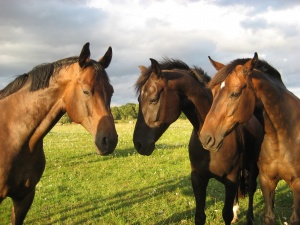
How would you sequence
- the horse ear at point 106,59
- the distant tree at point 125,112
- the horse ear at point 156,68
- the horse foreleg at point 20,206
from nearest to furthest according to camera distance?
1. the horse ear at point 106,59
2. the horse foreleg at point 20,206
3. the horse ear at point 156,68
4. the distant tree at point 125,112

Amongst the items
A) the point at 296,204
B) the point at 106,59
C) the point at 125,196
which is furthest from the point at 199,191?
the point at 125,196

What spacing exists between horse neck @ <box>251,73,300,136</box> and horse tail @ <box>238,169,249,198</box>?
9.75ft

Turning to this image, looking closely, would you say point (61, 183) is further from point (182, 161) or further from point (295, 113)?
point (295, 113)

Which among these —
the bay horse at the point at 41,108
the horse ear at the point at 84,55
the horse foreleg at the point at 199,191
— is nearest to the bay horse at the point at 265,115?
the horse foreleg at the point at 199,191

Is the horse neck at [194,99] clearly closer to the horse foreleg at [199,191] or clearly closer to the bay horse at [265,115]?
the bay horse at [265,115]

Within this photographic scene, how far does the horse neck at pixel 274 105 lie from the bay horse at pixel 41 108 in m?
1.92

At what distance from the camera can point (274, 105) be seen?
4.27 metres

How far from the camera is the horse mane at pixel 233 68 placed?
4078 mm

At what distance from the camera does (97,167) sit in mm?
11547

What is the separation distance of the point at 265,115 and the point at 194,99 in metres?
1.12

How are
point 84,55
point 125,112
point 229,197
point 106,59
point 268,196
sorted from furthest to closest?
1. point 125,112
2. point 229,197
3. point 268,196
4. point 106,59
5. point 84,55

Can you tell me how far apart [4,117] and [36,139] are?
0.50 metres

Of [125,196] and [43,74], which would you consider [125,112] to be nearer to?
[125,196]

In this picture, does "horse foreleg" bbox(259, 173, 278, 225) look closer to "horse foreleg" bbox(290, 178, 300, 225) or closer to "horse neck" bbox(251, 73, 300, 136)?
"horse foreleg" bbox(290, 178, 300, 225)
